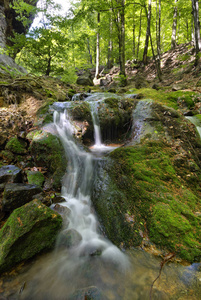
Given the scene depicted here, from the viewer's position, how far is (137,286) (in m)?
1.92

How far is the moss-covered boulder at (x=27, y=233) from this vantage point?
2.12 metres

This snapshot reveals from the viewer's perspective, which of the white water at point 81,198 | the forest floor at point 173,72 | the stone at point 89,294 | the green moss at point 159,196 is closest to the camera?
the stone at point 89,294

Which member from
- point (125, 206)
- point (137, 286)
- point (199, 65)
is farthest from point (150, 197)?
point (199, 65)

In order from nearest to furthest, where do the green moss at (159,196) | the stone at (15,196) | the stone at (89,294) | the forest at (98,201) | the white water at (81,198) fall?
the stone at (89,294), the forest at (98,201), the green moss at (159,196), the white water at (81,198), the stone at (15,196)

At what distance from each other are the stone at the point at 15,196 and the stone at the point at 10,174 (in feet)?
1.46

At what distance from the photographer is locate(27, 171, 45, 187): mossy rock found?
12.4 ft

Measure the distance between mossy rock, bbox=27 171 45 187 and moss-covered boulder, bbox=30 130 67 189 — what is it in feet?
0.95

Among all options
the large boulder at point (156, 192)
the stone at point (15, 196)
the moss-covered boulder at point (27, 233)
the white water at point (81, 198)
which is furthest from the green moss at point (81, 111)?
the moss-covered boulder at point (27, 233)

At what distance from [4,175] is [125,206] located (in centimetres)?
308

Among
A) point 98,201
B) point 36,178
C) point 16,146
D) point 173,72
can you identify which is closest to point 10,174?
point 36,178

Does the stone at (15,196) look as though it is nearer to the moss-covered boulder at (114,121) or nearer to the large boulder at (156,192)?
the large boulder at (156,192)

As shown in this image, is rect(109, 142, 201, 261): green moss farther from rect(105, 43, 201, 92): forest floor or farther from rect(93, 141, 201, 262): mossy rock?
rect(105, 43, 201, 92): forest floor

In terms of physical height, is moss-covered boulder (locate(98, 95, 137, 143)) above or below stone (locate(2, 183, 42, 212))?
above

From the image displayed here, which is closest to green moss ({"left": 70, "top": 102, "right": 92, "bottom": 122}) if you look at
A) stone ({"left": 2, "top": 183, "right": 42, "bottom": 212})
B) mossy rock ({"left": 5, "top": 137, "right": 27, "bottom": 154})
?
mossy rock ({"left": 5, "top": 137, "right": 27, "bottom": 154})
